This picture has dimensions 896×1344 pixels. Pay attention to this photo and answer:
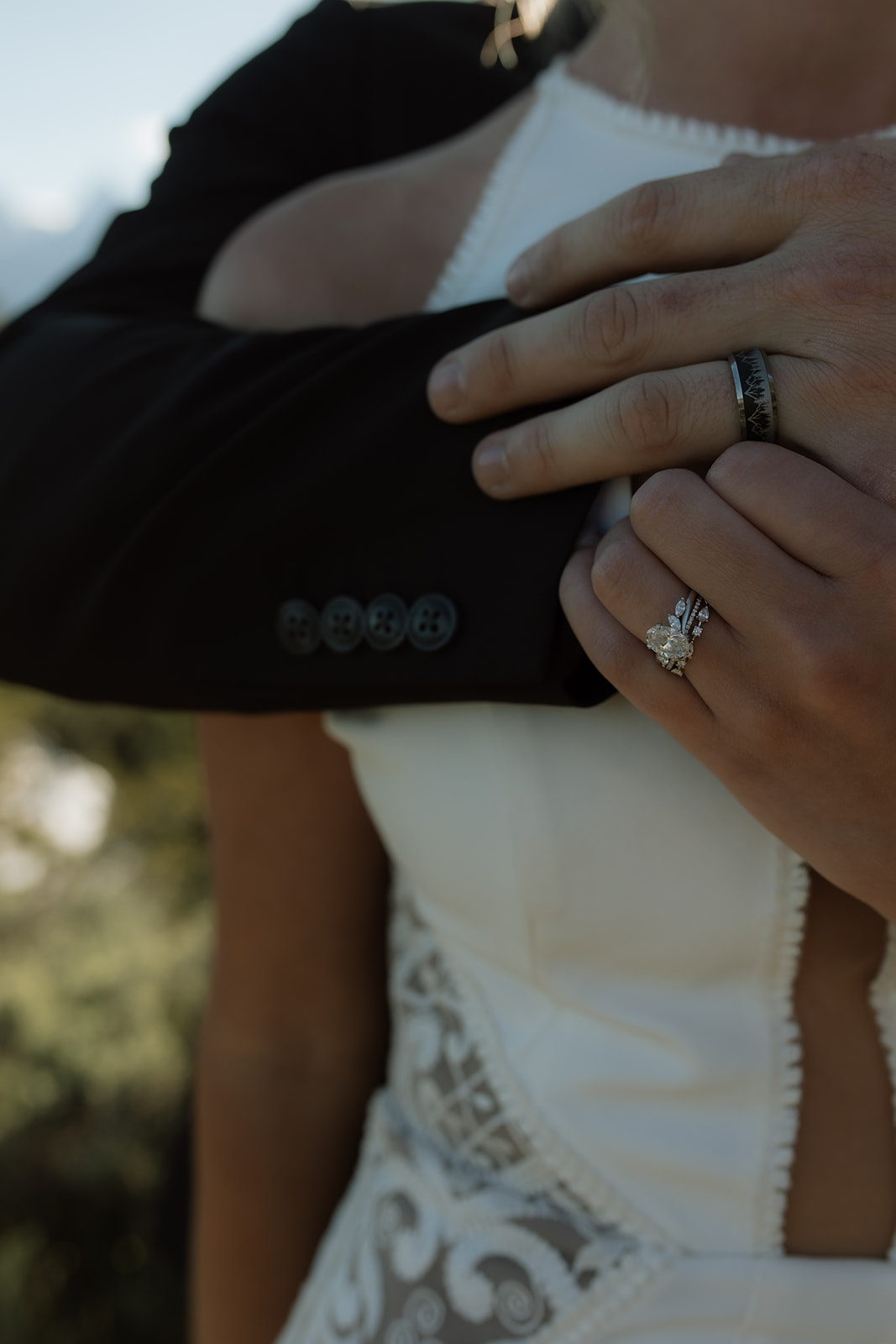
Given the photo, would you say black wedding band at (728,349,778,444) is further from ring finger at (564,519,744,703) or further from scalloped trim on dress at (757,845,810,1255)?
scalloped trim on dress at (757,845,810,1255)

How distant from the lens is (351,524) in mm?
787

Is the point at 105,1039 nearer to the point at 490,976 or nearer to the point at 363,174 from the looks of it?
the point at 490,976

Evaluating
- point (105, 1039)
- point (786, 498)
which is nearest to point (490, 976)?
point (786, 498)

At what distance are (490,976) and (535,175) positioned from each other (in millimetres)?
744

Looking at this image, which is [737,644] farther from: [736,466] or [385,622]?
[385,622]

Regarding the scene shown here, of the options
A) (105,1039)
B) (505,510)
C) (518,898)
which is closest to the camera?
(505,510)

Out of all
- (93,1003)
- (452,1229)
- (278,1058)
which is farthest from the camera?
(93,1003)

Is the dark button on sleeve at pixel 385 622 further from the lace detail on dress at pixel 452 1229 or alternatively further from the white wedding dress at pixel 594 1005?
the lace detail on dress at pixel 452 1229

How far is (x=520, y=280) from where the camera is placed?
759mm

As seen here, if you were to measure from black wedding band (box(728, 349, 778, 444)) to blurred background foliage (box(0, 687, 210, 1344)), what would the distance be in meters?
2.74

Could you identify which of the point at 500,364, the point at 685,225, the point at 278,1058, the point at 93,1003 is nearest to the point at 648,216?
the point at 685,225

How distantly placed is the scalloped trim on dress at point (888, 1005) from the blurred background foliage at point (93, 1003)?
242 cm

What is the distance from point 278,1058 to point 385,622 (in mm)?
686

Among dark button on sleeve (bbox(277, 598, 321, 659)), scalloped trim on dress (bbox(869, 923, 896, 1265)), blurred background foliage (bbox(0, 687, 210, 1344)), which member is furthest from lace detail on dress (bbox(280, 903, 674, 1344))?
blurred background foliage (bbox(0, 687, 210, 1344))
